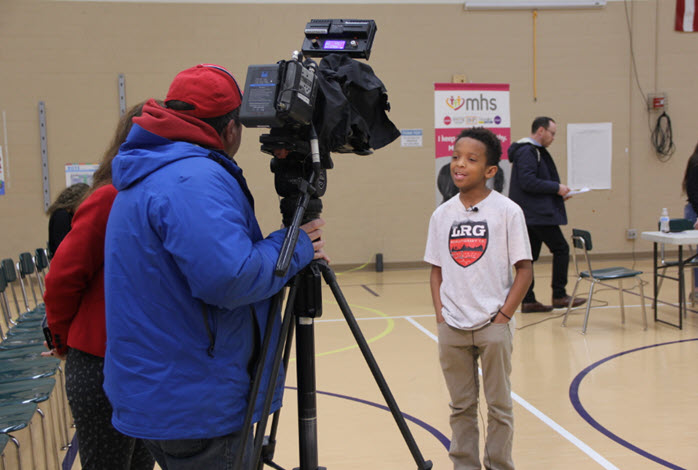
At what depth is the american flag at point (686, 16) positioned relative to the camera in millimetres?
7684

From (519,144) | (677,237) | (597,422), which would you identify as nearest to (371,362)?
(597,422)

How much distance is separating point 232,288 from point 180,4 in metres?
6.96

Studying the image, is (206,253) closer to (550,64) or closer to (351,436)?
(351,436)

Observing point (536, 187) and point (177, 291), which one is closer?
point (177, 291)

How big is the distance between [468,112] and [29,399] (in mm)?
6384

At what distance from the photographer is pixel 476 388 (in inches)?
86.7

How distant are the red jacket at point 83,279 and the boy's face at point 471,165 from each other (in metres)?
1.23

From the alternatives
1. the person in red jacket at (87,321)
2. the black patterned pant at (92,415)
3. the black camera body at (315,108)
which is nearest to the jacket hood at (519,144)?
the black camera body at (315,108)

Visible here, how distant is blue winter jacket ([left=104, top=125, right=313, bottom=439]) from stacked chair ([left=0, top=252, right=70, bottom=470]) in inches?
40.0

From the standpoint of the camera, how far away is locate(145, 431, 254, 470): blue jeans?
1222mm

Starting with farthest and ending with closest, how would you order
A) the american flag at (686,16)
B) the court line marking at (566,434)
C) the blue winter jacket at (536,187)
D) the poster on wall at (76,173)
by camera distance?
the american flag at (686,16)
the poster on wall at (76,173)
the blue winter jacket at (536,187)
the court line marking at (566,434)

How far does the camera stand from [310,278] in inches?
57.0

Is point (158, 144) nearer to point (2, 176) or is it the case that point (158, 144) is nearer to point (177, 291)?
point (177, 291)

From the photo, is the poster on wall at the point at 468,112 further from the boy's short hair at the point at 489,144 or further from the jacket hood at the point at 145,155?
the jacket hood at the point at 145,155
